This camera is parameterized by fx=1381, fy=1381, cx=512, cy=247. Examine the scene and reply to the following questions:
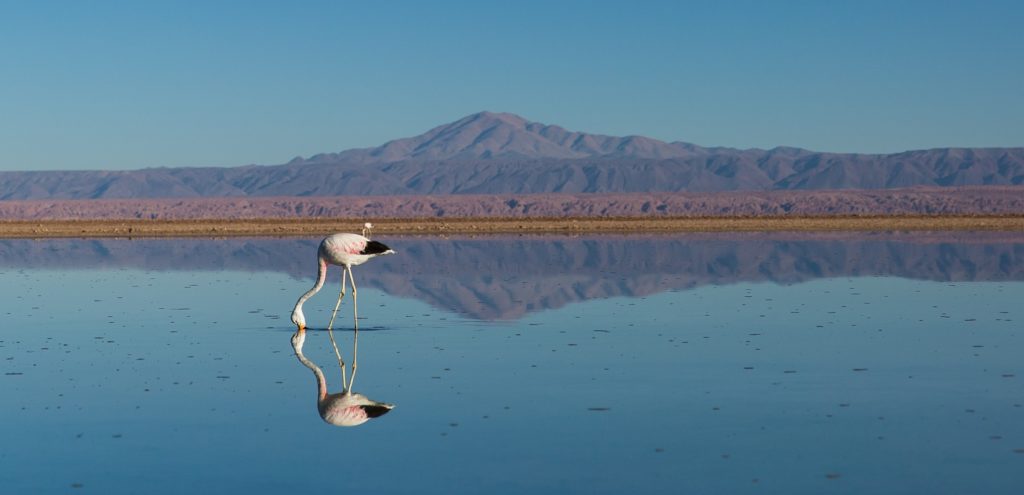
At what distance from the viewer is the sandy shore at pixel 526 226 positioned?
66812 mm

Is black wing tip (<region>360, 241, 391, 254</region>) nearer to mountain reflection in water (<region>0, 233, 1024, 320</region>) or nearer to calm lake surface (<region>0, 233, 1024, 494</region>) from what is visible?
calm lake surface (<region>0, 233, 1024, 494</region>)

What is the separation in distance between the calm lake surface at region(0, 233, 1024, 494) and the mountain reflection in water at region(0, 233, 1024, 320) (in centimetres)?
47

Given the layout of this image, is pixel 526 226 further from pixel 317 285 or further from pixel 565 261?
pixel 317 285

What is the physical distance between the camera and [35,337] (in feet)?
63.8

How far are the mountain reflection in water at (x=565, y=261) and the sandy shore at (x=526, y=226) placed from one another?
27.4 ft

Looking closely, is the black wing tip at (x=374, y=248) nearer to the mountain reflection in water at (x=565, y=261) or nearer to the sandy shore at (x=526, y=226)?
the mountain reflection in water at (x=565, y=261)

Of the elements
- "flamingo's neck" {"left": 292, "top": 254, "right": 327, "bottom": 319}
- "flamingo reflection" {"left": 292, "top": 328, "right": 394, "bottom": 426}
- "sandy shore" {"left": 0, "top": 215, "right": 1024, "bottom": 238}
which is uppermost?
"sandy shore" {"left": 0, "top": 215, "right": 1024, "bottom": 238}

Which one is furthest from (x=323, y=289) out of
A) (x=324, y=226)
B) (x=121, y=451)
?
(x=324, y=226)

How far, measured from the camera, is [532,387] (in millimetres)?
14219

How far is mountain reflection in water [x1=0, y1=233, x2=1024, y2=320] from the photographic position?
92.8ft

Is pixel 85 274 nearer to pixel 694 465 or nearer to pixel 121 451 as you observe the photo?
pixel 121 451

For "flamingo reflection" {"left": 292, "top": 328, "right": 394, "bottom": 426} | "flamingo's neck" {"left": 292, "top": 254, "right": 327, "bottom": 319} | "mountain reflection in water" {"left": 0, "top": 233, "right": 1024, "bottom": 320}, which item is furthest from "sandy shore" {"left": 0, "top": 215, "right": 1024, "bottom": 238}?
"flamingo reflection" {"left": 292, "top": 328, "right": 394, "bottom": 426}

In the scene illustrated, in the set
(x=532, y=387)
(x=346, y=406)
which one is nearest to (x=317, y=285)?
(x=532, y=387)

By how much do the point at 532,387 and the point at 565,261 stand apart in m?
24.7
